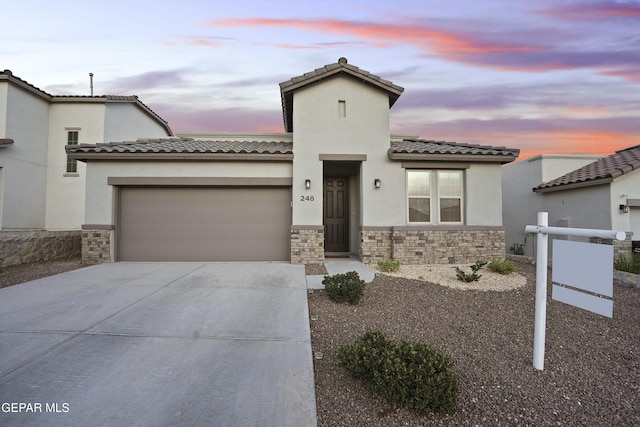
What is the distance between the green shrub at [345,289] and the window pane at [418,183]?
15.6ft

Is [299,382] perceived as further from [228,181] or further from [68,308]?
[228,181]

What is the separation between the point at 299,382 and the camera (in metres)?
2.95

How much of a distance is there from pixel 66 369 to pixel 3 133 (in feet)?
43.3

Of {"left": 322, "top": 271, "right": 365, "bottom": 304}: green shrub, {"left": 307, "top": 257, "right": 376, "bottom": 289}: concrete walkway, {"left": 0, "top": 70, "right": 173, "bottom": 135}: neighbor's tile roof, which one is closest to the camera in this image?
{"left": 322, "top": 271, "right": 365, "bottom": 304}: green shrub

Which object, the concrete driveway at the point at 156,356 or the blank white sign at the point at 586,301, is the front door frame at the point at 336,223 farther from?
the blank white sign at the point at 586,301

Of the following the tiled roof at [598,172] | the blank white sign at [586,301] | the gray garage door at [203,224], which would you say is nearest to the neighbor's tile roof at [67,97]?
the gray garage door at [203,224]

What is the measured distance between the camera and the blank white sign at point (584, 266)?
2508 millimetres

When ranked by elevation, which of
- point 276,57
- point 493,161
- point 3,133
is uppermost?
point 276,57

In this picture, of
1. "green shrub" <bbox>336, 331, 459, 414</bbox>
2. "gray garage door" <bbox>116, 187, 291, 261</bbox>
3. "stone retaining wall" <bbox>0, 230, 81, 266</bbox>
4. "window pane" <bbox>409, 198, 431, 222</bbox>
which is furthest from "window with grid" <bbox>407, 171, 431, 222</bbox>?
"stone retaining wall" <bbox>0, 230, 81, 266</bbox>

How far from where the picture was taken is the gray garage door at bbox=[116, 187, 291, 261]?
9164mm

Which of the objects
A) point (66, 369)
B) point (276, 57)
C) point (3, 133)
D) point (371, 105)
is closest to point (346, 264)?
point (371, 105)

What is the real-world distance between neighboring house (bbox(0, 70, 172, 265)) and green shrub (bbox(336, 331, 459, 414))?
39.9ft

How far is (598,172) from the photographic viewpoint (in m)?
10.2

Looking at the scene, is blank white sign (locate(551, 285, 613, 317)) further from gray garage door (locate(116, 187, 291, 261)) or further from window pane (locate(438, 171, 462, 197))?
gray garage door (locate(116, 187, 291, 261))
